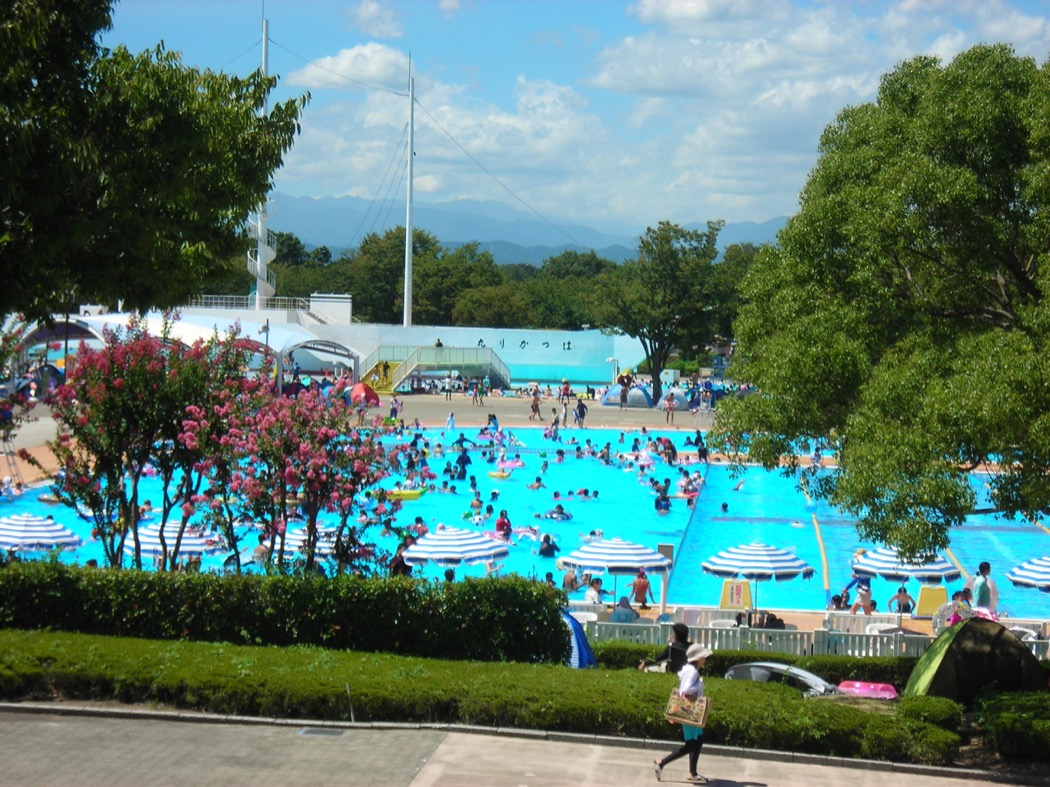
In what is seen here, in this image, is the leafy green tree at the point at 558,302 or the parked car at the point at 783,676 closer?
the parked car at the point at 783,676

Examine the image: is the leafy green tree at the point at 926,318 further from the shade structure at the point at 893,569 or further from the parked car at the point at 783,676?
the shade structure at the point at 893,569

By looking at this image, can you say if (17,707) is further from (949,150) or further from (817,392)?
(949,150)

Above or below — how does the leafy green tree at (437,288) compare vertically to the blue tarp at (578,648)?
above

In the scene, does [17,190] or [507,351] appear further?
[507,351]

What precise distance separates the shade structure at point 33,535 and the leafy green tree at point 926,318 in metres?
13.4

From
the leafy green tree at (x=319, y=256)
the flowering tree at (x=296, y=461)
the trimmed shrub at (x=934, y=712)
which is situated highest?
the leafy green tree at (x=319, y=256)

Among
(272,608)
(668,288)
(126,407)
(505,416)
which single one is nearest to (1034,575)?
(272,608)

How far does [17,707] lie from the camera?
1038cm

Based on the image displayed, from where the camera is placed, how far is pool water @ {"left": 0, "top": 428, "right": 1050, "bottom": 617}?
2378 cm

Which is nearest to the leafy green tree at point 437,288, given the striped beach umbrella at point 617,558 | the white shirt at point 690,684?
the striped beach umbrella at point 617,558

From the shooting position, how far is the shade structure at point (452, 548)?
2139 cm

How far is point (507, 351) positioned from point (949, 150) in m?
60.0

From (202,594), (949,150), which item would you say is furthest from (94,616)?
(949,150)

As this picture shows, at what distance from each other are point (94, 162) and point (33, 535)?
13.8 metres
